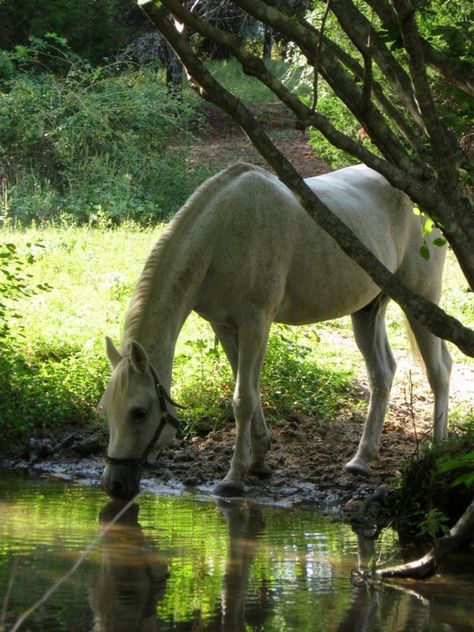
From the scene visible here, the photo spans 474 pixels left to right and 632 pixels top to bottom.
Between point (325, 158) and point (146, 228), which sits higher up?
point (325, 158)

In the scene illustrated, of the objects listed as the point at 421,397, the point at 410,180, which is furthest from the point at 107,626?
the point at 421,397

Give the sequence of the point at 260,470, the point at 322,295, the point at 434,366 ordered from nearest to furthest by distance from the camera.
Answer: the point at 260,470, the point at 322,295, the point at 434,366

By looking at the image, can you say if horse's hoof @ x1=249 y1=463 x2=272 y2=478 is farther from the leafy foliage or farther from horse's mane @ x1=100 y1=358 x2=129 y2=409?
the leafy foliage

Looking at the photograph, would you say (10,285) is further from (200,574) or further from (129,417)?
(200,574)

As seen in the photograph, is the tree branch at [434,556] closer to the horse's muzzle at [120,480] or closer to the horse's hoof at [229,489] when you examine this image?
the horse's muzzle at [120,480]

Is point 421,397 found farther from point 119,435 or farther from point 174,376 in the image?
point 119,435

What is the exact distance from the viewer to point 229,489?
289 inches

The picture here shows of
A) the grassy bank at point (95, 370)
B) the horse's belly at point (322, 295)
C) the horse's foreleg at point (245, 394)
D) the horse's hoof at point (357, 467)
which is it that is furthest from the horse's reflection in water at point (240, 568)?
the grassy bank at point (95, 370)

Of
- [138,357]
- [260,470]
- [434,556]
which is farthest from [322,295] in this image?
[434,556]

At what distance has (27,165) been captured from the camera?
18875 millimetres

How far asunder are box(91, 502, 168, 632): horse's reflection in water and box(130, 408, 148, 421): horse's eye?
0.62 m

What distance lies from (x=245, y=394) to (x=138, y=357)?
3.55ft

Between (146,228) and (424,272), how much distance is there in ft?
25.7

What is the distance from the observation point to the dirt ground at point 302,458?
746 centimetres
